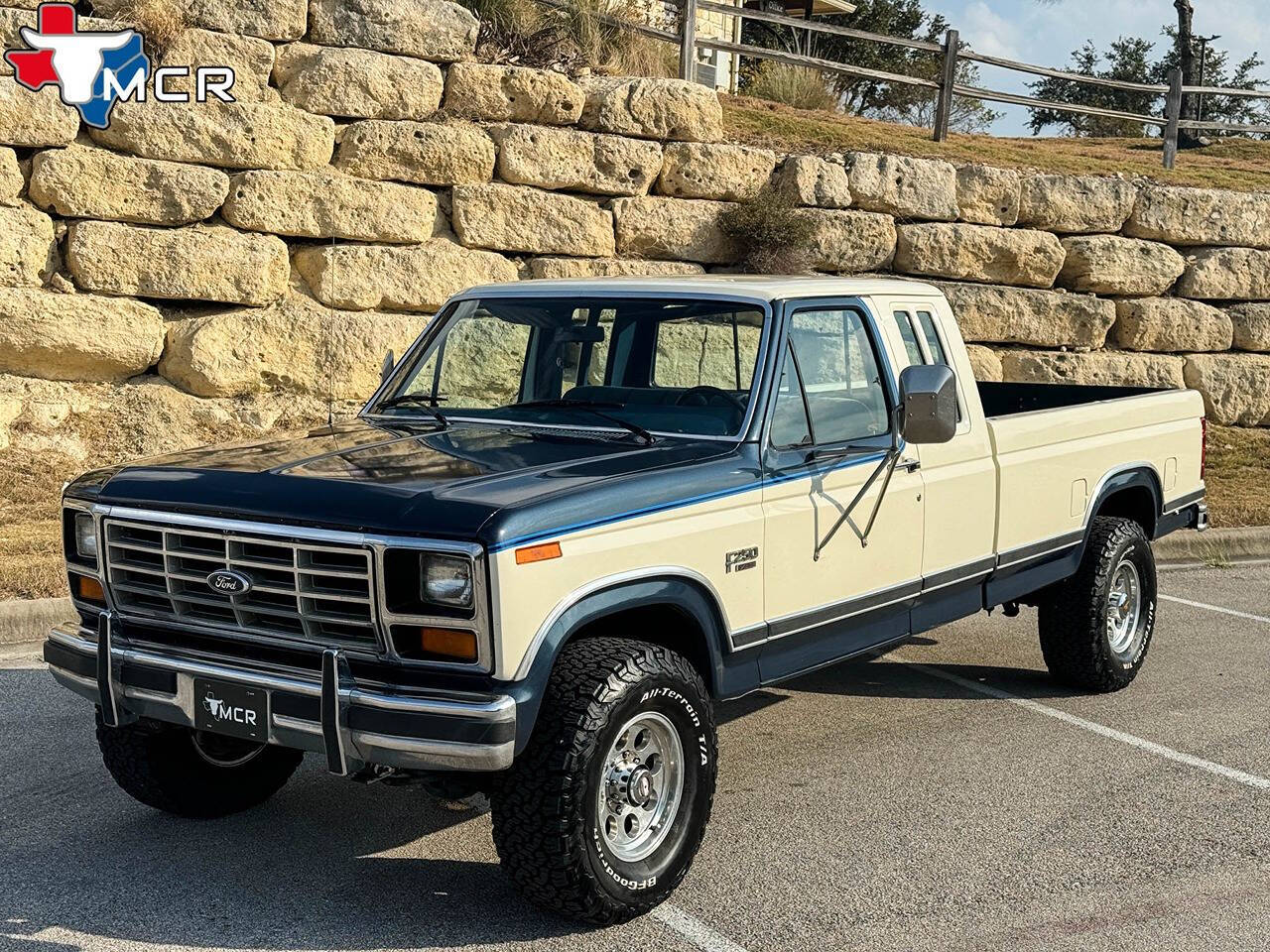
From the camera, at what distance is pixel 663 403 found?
5.44m

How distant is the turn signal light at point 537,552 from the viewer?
13.2ft

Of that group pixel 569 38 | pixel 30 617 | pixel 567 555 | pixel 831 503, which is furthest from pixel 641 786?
pixel 569 38

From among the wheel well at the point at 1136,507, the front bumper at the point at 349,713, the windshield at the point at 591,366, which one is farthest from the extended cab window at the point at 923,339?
the front bumper at the point at 349,713

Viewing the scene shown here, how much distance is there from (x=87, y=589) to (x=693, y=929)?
234 cm

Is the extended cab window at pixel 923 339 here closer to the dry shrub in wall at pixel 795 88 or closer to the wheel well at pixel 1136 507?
the wheel well at pixel 1136 507

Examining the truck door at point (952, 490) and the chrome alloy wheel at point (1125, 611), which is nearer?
the truck door at point (952, 490)

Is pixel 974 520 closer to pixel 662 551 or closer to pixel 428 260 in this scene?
pixel 662 551

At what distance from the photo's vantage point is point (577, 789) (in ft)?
13.6

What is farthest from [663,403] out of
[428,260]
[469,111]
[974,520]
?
[469,111]

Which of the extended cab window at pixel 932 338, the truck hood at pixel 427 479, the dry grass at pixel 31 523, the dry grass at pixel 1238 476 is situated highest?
the extended cab window at pixel 932 338

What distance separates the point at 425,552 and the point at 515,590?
0.28 m

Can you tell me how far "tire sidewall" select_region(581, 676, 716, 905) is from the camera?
4.23 meters

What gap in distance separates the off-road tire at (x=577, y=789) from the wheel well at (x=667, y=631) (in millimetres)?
205

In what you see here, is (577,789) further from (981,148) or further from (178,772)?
(981,148)
